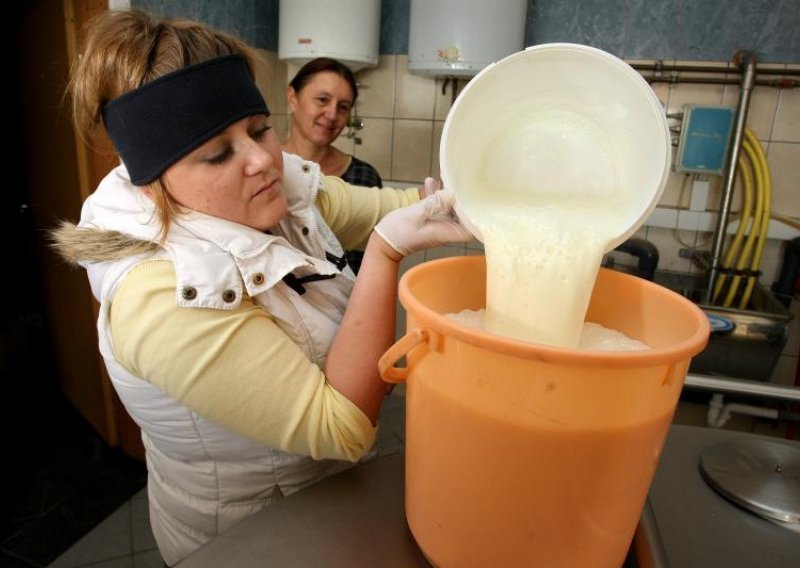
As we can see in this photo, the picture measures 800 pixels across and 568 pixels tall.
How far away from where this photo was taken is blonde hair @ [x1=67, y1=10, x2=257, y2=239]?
762 millimetres

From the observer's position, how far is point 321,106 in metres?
2.09

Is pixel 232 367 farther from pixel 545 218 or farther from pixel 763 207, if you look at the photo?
pixel 763 207

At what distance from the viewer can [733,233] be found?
2234mm

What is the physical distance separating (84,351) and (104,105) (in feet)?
6.16

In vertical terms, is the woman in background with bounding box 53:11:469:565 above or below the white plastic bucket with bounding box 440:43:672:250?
below

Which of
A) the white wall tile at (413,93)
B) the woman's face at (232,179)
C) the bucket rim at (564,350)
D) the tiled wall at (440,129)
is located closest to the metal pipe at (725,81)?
the tiled wall at (440,129)

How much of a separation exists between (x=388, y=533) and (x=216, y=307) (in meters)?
0.36

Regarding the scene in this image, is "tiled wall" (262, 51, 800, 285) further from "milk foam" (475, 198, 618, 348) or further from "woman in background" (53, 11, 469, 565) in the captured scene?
"milk foam" (475, 198, 618, 348)

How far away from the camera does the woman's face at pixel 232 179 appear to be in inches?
31.0

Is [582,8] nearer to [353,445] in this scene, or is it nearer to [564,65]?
[564,65]

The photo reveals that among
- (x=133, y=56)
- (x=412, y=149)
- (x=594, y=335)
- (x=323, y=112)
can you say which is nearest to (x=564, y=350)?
(x=594, y=335)

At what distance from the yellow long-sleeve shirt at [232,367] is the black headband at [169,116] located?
163mm

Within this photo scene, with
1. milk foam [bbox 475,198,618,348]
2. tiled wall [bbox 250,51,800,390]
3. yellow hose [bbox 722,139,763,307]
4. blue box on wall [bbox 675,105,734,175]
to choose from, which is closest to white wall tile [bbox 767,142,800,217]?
tiled wall [bbox 250,51,800,390]

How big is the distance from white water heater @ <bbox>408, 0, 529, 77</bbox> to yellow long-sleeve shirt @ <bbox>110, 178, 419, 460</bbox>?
172 centimetres
